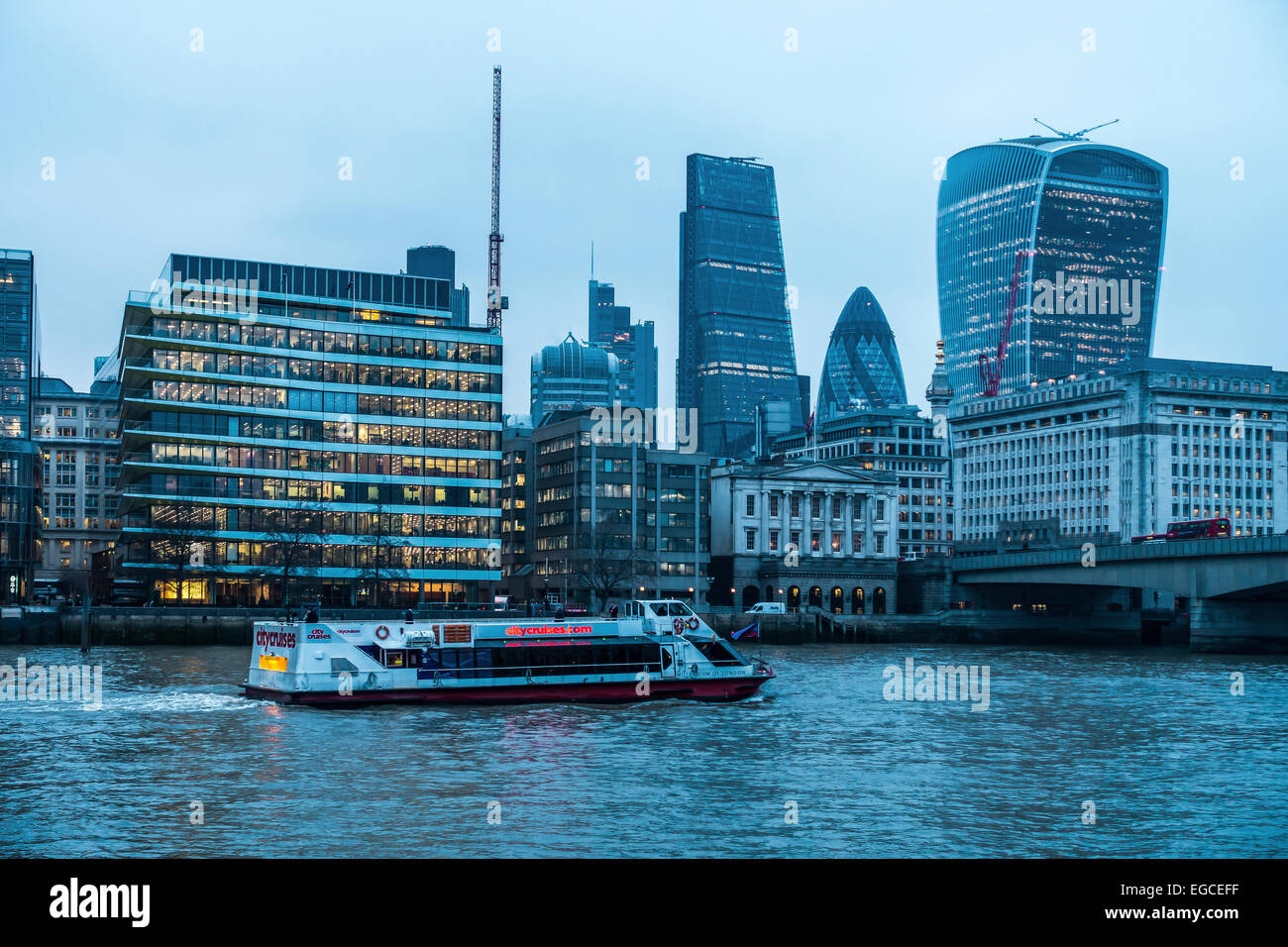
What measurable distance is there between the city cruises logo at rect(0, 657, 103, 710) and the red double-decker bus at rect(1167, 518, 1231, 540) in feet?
324

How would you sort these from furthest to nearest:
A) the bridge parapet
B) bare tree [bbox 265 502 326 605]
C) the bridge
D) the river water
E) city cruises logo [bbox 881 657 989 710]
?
bare tree [bbox 265 502 326 605] < the bridge < the bridge parapet < city cruises logo [bbox 881 657 989 710] < the river water

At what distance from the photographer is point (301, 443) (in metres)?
135

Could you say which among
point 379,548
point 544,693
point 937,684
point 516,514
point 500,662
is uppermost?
point 516,514

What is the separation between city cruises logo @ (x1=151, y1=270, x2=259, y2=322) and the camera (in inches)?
5182

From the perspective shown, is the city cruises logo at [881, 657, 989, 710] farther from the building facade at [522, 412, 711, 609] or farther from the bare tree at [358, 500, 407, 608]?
the building facade at [522, 412, 711, 609]

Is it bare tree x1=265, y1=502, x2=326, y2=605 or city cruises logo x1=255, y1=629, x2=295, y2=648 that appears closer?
city cruises logo x1=255, y1=629, x2=295, y2=648

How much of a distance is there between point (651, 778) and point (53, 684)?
38033 mm

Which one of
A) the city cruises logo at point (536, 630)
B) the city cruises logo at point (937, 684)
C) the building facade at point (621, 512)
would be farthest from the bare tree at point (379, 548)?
the city cruises logo at point (536, 630)

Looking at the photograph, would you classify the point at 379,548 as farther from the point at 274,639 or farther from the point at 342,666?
the point at 342,666

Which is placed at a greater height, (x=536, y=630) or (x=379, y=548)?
(x=379, y=548)

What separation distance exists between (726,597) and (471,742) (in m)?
135

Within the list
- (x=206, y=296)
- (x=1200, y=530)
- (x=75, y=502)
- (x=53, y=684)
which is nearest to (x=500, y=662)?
(x=53, y=684)

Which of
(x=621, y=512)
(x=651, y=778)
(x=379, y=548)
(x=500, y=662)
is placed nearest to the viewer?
(x=651, y=778)

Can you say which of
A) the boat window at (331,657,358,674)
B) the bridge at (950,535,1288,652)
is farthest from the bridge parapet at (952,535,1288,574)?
the boat window at (331,657,358,674)
